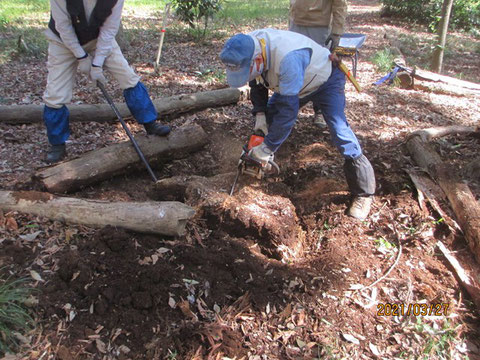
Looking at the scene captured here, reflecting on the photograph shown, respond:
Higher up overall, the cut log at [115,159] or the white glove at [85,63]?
the white glove at [85,63]

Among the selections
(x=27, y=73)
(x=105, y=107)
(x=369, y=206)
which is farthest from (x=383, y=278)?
(x=27, y=73)

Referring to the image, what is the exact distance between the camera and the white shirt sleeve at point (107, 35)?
3553 mm

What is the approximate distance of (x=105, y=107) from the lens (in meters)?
4.66

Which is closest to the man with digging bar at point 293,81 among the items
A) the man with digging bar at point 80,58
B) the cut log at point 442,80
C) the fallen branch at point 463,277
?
the fallen branch at point 463,277

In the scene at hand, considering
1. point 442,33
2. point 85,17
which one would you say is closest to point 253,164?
point 85,17

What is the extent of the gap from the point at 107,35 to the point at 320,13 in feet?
9.02

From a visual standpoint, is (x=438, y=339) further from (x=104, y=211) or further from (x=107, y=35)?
(x=107, y=35)

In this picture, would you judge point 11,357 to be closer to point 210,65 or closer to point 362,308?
point 362,308

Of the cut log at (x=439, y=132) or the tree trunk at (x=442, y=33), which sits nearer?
the cut log at (x=439, y=132)

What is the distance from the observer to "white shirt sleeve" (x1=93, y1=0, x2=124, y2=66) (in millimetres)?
3553

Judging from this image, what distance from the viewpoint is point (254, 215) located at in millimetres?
3148

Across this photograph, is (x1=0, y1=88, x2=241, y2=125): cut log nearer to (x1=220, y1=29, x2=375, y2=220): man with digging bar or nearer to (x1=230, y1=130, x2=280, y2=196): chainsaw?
(x1=220, y1=29, x2=375, y2=220): man with digging bar

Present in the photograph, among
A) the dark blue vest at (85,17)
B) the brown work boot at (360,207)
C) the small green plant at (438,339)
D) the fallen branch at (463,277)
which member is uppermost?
the dark blue vest at (85,17)

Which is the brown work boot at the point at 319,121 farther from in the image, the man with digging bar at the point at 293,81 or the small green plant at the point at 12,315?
the small green plant at the point at 12,315
